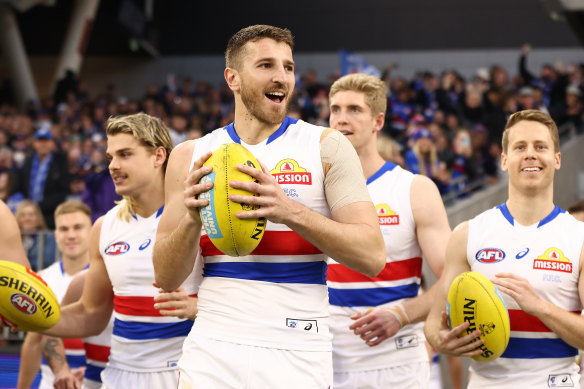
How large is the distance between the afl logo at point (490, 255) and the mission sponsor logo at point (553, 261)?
0.19m

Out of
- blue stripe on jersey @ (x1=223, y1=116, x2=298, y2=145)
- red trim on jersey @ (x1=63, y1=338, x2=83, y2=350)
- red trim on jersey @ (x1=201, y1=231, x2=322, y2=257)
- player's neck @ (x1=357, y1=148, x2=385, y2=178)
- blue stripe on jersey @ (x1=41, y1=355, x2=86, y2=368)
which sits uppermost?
player's neck @ (x1=357, y1=148, x2=385, y2=178)

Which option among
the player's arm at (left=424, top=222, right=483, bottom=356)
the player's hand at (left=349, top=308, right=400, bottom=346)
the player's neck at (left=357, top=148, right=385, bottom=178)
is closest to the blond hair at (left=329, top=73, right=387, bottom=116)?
the player's neck at (left=357, top=148, right=385, bottom=178)

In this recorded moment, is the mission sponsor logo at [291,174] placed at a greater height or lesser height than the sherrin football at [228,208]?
greater

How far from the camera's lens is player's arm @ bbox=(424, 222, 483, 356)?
4.09 metres

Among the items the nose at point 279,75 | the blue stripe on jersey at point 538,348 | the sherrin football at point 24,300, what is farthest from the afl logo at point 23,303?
the blue stripe on jersey at point 538,348

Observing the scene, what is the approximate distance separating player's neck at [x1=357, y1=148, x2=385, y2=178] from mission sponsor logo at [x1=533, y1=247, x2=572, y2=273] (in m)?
1.24

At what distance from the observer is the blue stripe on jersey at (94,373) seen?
541cm

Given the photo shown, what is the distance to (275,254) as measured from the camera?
10.8 feet

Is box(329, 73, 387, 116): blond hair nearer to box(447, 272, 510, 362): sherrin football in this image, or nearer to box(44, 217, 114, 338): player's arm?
box(447, 272, 510, 362): sherrin football

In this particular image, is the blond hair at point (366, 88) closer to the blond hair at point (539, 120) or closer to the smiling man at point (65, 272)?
the blond hair at point (539, 120)

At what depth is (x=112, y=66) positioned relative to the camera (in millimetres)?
29578

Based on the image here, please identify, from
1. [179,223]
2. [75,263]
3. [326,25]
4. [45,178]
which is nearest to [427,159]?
[45,178]

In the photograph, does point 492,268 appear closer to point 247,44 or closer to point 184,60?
point 247,44

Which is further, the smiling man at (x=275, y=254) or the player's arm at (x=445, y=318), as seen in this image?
the player's arm at (x=445, y=318)
